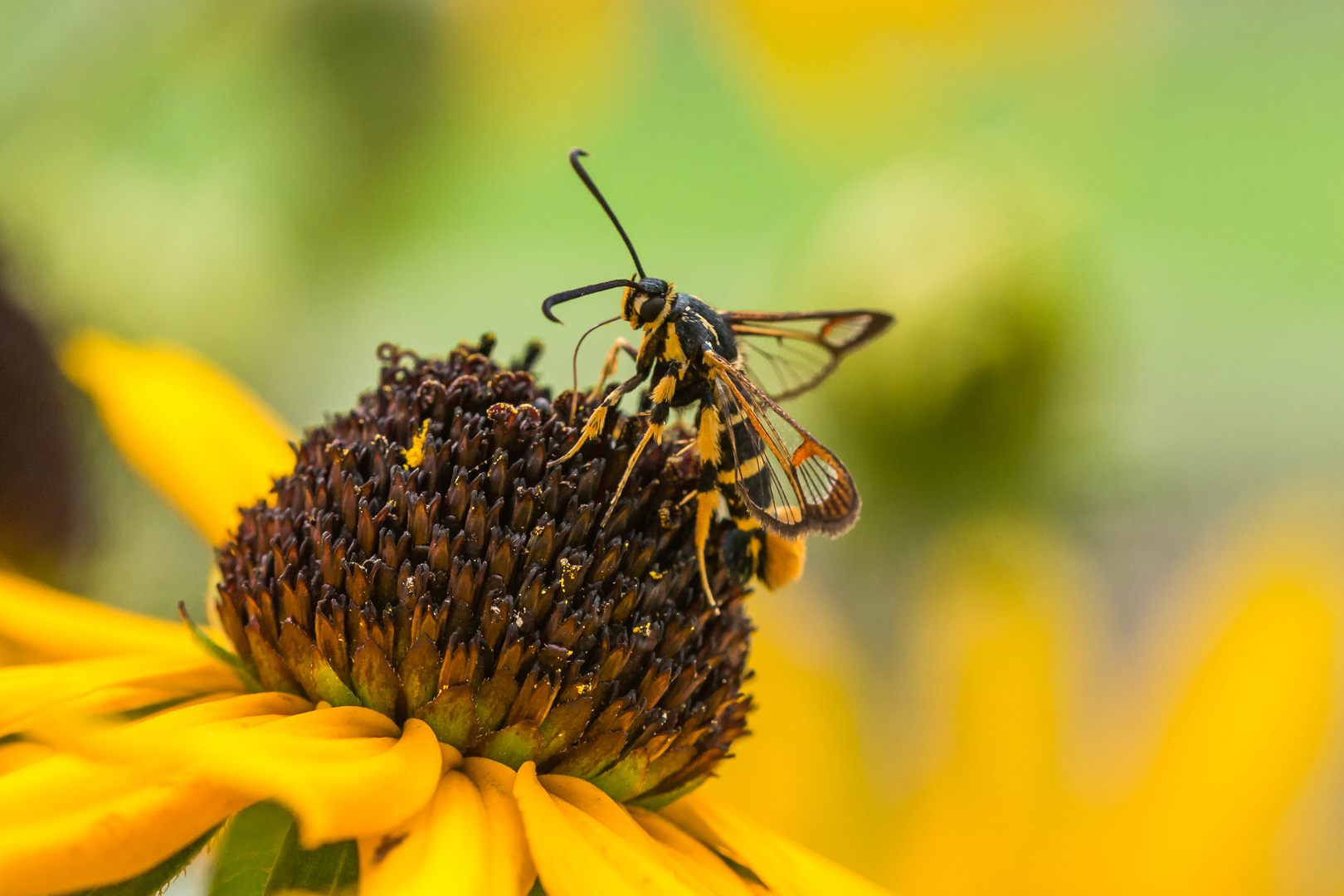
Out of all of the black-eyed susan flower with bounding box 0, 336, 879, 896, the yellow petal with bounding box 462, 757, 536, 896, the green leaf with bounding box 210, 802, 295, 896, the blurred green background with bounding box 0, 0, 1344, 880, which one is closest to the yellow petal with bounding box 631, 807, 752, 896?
the black-eyed susan flower with bounding box 0, 336, 879, 896

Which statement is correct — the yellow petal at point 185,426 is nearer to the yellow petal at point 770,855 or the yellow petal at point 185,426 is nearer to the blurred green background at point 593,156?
the blurred green background at point 593,156

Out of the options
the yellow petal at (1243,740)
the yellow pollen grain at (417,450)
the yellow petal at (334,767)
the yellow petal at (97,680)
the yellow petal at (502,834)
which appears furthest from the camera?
the yellow petal at (1243,740)

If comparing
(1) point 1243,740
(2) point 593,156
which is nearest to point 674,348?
(1) point 1243,740

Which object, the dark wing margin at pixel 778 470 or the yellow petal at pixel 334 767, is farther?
the dark wing margin at pixel 778 470

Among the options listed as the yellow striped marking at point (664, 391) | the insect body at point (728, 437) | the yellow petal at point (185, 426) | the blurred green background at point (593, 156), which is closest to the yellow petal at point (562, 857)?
the insect body at point (728, 437)

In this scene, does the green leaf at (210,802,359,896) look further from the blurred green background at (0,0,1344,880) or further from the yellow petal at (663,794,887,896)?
the blurred green background at (0,0,1344,880)

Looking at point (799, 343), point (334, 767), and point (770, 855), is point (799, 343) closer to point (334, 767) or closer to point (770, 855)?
point (770, 855)
